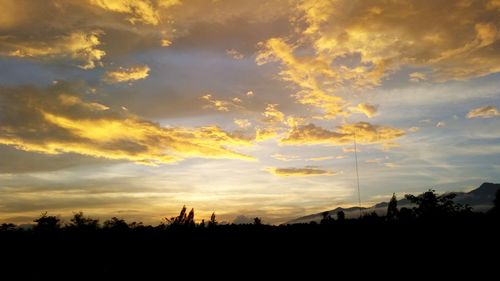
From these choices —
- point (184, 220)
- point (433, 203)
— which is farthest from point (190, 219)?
point (433, 203)

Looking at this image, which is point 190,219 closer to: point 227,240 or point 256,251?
point 227,240

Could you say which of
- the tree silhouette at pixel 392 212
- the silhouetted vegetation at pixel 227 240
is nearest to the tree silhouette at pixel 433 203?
the tree silhouette at pixel 392 212

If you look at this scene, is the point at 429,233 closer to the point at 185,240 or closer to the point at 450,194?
the point at 185,240

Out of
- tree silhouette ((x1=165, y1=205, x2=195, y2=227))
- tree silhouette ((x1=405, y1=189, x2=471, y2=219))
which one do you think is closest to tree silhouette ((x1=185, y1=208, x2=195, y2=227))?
tree silhouette ((x1=165, y1=205, x2=195, y2=227))

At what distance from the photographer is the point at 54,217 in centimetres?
7562

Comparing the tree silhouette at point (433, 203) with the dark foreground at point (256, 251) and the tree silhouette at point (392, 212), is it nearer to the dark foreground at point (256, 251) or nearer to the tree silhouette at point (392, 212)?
the tree silhouette at point (392, 212)

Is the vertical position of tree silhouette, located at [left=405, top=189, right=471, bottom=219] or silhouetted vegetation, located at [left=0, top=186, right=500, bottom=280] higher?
tree silhouette, located at [left=405, top=189, right=471, bottom=219]

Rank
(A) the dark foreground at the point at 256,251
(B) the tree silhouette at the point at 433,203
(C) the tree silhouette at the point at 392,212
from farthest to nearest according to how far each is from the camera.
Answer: (B) the tree silhouette at the point at 433,203, (C) the tree silhouette at the point at 392,212, (A) the dark foreground at the point at 256,251

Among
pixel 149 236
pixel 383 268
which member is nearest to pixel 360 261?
pixel 383 268

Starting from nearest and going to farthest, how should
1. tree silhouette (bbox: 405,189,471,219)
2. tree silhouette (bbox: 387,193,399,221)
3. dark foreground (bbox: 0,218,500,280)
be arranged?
dark foreground (bbox: 0,218,500,280), tree silhouette (bbox: 387,193,399,221), tree silhouette (bbox: 405,189,471,219)

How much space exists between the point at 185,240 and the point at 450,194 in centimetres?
5741

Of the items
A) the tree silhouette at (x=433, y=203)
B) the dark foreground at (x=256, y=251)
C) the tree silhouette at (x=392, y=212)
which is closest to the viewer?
the dark foreground at (x=256, y=251)

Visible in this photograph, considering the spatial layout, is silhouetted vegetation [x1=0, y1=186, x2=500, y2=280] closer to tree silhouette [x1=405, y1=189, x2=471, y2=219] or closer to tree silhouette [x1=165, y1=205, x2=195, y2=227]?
tree silhouette [x1=165, y1=205, x2=195, y2=227]

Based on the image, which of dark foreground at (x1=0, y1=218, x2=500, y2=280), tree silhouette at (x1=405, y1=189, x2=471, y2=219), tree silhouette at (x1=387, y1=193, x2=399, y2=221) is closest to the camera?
dark foreground at (x1=0, y1=218, x2=500, y2=280)
